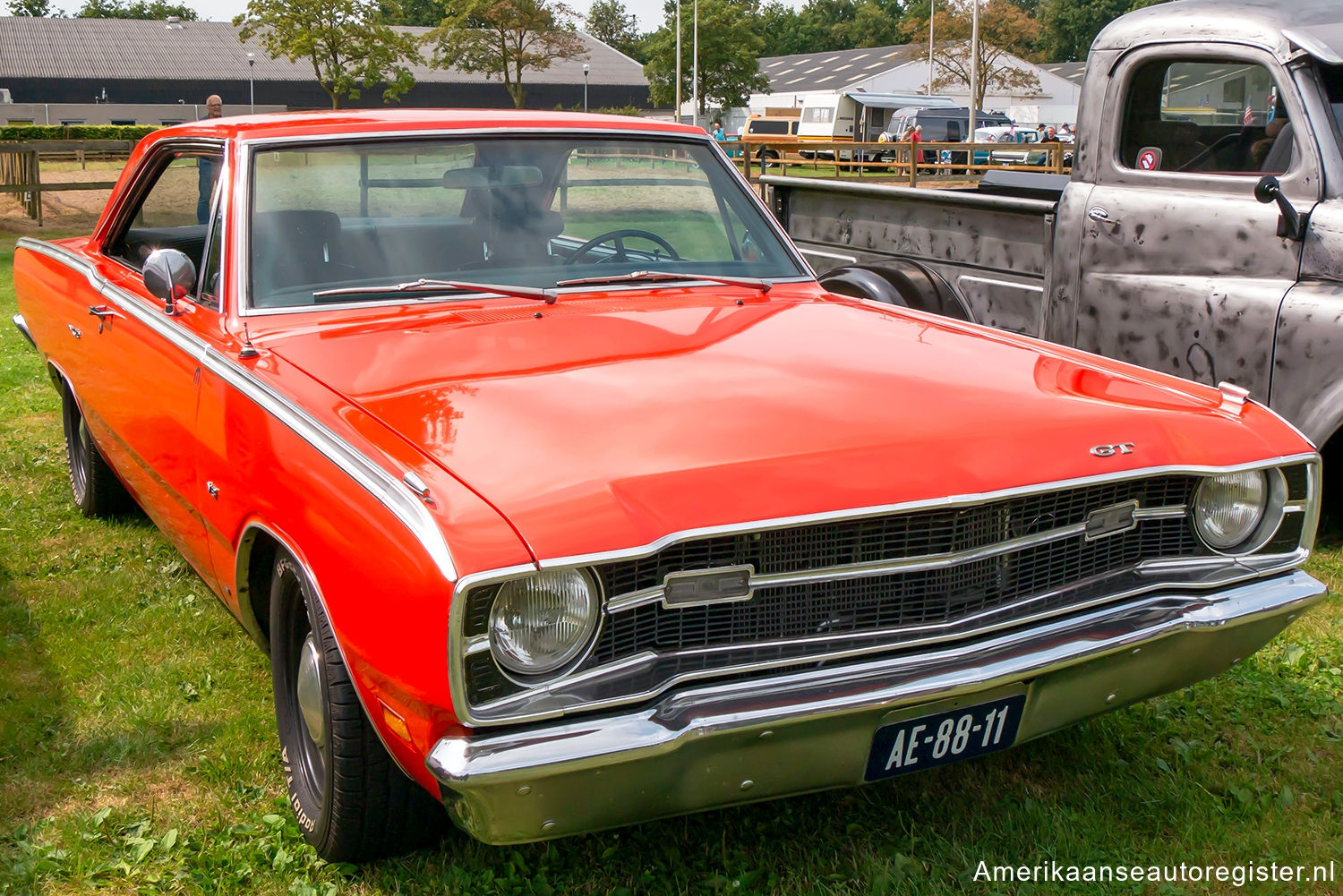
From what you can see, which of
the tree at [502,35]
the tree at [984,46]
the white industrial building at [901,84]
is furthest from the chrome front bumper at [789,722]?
the white industrial building at [901,84]

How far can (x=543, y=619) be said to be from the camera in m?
2.06

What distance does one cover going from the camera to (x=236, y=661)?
3.72 metres

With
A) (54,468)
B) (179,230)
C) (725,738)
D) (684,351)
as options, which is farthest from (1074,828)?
(54,468)

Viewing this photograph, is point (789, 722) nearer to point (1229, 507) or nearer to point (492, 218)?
point (1229, 507)

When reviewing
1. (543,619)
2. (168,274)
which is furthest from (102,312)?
(543,619)

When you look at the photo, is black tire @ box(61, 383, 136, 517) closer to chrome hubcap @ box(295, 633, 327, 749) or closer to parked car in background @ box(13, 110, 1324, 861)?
parked car in background @ box(13, 110, 1324, 861)

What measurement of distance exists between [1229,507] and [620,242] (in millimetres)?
1914

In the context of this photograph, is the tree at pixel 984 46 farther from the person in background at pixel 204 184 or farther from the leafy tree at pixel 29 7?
the leafy tree at pixel 29 7

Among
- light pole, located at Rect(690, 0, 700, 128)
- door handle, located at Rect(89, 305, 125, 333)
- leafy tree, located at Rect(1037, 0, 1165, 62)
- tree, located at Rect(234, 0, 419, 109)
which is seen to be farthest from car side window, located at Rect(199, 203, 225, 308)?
leafy tree, located at Rect(1037, 0, 1165, 62)

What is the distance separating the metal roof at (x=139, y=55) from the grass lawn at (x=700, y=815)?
2360 inches

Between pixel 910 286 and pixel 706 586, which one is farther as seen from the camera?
pixel 910 286

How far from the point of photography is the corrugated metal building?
60.9 metres

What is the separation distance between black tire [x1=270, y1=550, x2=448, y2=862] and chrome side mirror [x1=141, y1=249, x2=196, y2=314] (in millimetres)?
1026

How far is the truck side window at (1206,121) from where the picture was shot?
4.76 m
